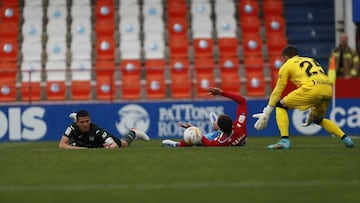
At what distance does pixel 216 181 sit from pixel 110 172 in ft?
5.12

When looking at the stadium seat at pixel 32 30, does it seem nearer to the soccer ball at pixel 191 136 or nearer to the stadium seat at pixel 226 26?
the stadium seat at pixel 226 26

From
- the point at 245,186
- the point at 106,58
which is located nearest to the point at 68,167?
the point at 245,186

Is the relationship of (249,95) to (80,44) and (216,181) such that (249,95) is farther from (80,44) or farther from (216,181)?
(216,181)

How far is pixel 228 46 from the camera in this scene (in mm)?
24328

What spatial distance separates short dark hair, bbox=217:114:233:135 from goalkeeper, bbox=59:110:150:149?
6.03 ft

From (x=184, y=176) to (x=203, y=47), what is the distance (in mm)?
15125

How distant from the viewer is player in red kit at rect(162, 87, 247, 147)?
13946 mm

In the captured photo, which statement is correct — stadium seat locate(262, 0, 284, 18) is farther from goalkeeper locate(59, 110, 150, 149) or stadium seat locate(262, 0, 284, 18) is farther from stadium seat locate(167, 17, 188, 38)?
goalkeeper locate(59, 110, 150, 149)

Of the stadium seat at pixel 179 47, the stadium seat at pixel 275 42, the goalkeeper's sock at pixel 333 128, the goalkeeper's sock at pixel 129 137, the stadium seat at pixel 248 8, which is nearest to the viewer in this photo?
the goalkeeper's sock at pixel 333 128

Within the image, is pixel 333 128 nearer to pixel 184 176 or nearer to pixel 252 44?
pixel 184 176

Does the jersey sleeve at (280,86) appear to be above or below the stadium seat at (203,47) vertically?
below

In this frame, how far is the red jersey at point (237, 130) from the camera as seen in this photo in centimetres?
1420

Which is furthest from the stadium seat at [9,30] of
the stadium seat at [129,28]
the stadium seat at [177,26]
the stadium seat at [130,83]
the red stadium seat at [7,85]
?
the stadium seat at [130,83]

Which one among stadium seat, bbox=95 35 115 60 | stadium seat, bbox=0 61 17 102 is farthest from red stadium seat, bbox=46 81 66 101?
→ stadium seat, bbox=95 35 115 60
